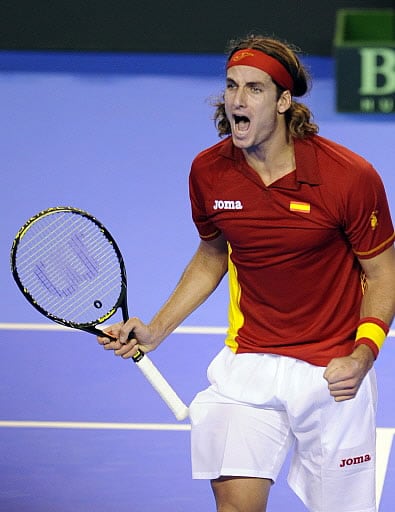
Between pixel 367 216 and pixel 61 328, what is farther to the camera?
pixel 61 328

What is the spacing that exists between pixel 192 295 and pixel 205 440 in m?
0.58

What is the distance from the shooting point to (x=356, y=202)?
462 cm

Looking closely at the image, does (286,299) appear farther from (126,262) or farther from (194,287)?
(126,262)

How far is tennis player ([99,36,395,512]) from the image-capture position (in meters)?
4.73

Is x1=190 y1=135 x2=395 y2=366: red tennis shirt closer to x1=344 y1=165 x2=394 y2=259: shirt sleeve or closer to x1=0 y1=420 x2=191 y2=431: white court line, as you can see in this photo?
x1=344 y1=165 x2=394 y2=259: shirt sleeve

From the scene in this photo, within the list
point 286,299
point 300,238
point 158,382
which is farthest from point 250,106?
point 158,382

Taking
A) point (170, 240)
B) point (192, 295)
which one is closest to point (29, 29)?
point (170, 240)

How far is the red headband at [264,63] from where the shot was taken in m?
4.78

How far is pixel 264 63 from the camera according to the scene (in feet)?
15.7

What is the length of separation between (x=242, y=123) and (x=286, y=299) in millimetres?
644

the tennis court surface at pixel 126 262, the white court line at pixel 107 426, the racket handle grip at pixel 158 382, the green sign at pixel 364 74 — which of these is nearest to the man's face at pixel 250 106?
the racket handle grip at pixel 158 382

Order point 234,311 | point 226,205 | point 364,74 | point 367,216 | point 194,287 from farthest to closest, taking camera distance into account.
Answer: point 364,74 < point 194,287 < point 234,311 < point 226,205 < point 367,216

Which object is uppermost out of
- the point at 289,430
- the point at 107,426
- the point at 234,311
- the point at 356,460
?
the point at 234,311

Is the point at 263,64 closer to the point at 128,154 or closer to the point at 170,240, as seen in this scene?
the point at 170,240
